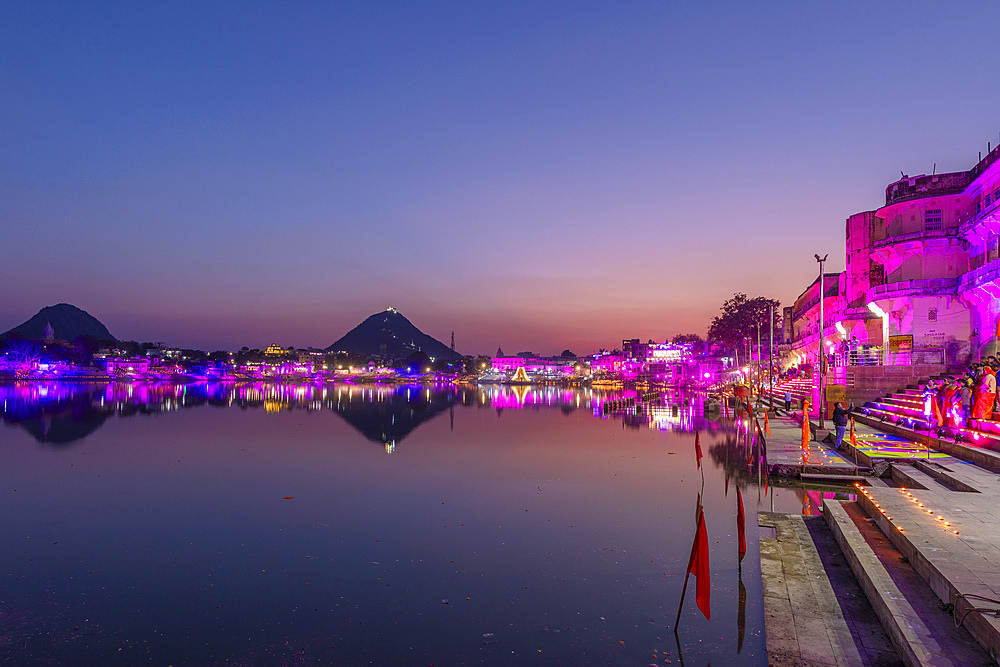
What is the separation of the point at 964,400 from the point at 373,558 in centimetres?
2114

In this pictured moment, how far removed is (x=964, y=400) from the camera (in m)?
20.9

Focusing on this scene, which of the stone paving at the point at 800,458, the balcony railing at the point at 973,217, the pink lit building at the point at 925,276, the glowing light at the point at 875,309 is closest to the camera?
the stone paving at the point at 800,458

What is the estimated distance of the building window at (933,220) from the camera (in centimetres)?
3756

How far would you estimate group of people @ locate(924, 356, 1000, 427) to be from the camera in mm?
19531

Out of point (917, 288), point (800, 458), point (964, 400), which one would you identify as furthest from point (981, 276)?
point (800, 458)

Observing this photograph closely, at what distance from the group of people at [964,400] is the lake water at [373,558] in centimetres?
670

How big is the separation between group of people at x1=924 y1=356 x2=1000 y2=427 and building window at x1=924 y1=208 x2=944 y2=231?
781 inches

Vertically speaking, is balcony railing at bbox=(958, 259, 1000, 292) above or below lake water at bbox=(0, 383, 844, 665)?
above

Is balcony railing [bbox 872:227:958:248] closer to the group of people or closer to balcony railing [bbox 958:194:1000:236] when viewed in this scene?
balcony railing [bbox 958:194:1000:236]

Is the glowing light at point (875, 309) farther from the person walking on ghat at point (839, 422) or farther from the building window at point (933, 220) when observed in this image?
the person walking on ghat at point (839, 422)

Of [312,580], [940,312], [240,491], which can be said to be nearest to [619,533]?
[312,580]

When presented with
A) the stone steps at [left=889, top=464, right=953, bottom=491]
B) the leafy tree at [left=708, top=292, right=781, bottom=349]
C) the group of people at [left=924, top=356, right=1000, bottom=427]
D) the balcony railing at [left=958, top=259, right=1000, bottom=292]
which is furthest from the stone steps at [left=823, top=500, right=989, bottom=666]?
the leafy tree at [left=708, top=292, right=781, bottom=349]

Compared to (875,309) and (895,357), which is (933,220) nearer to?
(875,309)

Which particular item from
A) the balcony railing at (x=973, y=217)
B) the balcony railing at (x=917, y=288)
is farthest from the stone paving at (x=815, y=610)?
the balcony railing at (x=917, y=288)
